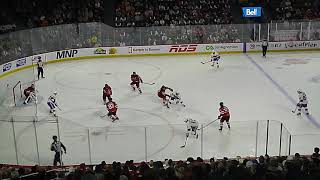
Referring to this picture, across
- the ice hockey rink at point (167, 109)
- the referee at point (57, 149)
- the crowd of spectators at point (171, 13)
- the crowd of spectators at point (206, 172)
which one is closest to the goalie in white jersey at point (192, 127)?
the ice hockey rink at point (167, 109)

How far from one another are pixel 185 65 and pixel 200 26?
266 cm

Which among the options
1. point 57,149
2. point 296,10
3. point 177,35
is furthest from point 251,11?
point 57,149

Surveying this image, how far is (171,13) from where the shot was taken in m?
25.9

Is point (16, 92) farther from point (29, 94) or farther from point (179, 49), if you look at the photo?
point (179, 49)

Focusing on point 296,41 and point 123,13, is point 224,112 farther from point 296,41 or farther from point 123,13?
point 123,13

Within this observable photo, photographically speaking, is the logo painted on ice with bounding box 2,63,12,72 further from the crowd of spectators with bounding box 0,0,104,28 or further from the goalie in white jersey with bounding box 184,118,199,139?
the goalie in white jersey with bounding box 184,118,199,139

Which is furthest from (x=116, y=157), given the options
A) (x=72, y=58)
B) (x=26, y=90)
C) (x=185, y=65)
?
(x=72, y=58)

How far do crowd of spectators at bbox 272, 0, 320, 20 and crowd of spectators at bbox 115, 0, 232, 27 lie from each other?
8.93 feet

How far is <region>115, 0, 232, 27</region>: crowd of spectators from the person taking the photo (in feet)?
83.8

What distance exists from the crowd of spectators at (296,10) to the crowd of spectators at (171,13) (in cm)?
272

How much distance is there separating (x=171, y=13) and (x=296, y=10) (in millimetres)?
6651

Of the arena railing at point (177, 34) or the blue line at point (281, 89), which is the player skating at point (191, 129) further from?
the arena railing at point (177, 34)

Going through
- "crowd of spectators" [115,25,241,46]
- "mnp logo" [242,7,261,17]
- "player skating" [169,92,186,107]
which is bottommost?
"player skating" [169,92,186,107]

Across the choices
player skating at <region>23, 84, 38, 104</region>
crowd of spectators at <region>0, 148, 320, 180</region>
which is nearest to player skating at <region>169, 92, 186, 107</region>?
player skating at <region>23, 84, 38, 104</region>
